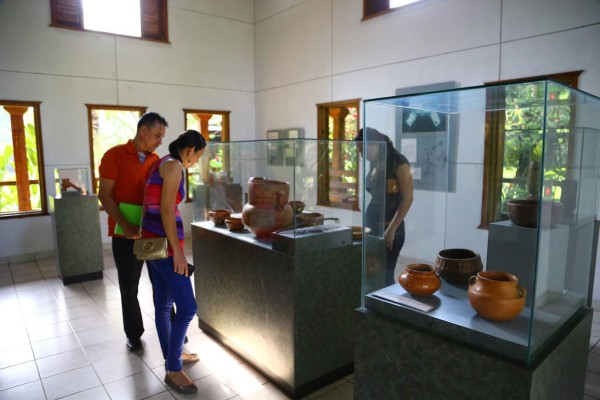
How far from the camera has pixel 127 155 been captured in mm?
2826

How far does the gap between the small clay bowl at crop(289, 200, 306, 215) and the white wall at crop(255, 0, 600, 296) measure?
64 centimetres

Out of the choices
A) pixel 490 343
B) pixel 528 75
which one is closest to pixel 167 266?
pixel 490 343

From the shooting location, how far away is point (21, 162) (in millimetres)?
5926

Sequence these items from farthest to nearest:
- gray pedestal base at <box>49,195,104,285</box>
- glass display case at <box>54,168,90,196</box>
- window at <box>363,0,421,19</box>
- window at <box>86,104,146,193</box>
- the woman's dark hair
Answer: window at <box>86,104,146,193</box>
window at <box>363,0,421,19</box>
glass display case at <box>54,168,90,196</box>
gray pedestal base at <box>49,195,104,285</box>
the woman's dark hair

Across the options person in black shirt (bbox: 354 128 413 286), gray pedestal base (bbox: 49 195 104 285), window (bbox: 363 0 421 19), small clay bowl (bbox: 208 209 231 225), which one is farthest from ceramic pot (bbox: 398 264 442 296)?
window (bbox: 363 0 421 19)

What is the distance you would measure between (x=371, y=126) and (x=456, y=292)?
2.60 feet

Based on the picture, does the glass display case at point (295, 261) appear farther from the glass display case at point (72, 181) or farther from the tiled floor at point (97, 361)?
the glass display case at point (72, 181)

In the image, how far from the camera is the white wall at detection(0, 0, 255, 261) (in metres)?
5.71

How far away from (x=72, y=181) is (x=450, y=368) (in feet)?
15.9

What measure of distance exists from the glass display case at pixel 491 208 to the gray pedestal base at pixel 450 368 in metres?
0.04

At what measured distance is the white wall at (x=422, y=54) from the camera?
2.21 m

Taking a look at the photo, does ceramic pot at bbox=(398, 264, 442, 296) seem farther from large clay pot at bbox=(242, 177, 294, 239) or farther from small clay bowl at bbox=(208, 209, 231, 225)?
small clay bowl at bbox=(208, 209, 231, 225)

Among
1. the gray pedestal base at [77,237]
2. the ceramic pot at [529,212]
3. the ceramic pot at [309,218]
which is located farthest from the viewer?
the gray pedestal base at [77,237]

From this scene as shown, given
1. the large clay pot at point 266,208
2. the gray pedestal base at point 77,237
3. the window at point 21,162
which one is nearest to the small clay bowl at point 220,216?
the large clay pot at point 266,208
